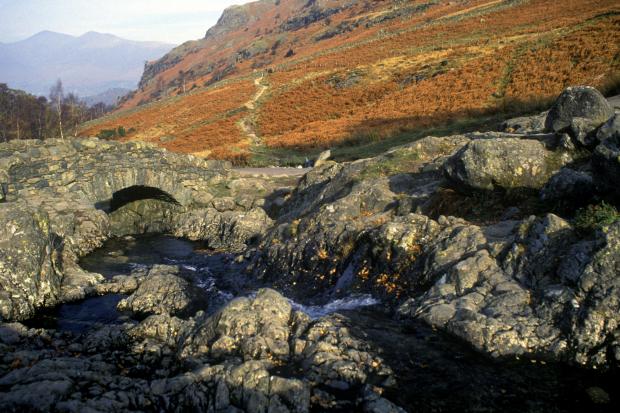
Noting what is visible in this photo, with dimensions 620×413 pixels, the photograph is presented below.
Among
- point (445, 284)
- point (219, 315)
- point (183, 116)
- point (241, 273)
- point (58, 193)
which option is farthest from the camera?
point (183, 116)

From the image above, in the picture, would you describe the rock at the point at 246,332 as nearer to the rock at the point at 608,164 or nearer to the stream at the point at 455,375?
the stream at the point at 455,375

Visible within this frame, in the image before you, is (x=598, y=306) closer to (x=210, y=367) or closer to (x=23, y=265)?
(x=210, y=367)

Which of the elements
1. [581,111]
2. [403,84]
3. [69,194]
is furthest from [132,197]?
[403,84]

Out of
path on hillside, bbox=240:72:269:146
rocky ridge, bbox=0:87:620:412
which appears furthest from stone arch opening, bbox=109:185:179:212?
path on hillside, bbox=240:72:269:146

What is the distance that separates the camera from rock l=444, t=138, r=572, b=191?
16.3 m

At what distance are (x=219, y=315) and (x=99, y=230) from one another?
18.5m

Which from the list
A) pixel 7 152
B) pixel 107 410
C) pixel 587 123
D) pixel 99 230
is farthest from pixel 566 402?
pixel 7 152

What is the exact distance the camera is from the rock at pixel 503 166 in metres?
16.3

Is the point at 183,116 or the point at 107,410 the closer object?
the point at 107,410

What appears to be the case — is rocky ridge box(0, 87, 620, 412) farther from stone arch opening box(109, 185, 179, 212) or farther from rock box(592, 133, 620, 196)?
stone arch opening box(109, 185, 179, 212)

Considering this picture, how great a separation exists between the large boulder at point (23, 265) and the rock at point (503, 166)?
15474 millimetres

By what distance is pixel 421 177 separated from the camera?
21.3 metres

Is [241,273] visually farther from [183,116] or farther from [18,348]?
[183,116]

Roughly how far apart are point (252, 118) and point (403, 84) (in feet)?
69.4
